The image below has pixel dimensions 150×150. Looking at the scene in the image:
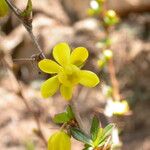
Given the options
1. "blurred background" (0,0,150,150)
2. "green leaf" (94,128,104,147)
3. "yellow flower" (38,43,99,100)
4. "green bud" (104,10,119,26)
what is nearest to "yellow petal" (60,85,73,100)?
"yellow flower" (38,43,99,100)

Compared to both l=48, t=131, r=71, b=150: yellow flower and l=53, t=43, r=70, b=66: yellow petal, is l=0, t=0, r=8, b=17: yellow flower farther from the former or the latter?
l=48, t=131, r=71, b=150: yellow flower

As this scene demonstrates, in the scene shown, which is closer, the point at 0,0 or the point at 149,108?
the point at 0,0

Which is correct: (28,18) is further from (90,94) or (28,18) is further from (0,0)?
(90,94)

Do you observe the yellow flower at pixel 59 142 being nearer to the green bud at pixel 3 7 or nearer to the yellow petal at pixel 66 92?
the yellow petal at pixel 66 92

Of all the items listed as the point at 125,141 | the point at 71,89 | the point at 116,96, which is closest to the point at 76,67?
the point at 71,89

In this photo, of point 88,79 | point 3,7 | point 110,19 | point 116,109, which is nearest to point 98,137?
point 88,79
